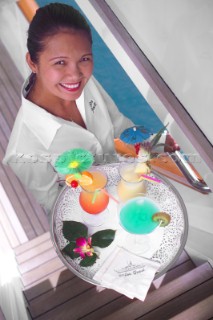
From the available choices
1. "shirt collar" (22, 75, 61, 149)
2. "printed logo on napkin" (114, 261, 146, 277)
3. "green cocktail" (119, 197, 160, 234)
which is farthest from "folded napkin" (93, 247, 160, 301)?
"shirt collar" (22, 75, 61, 149)

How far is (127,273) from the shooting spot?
5.14ft

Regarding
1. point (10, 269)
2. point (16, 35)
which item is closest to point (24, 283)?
point (10, 269)

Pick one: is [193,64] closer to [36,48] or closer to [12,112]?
[36,48]

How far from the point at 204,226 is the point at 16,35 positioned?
2226mm

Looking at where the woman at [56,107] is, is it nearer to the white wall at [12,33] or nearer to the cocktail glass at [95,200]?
the cocktail glass at [95,200]

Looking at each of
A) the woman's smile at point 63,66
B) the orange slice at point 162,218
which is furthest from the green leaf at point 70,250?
the woman's smile at point 63,66

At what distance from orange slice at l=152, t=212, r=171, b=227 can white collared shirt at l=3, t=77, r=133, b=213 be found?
0.58m

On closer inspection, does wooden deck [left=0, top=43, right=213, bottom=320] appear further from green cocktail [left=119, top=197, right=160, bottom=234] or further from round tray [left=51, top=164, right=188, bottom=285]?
green cocktail [left=119, top=197, right=160, bottom=234]

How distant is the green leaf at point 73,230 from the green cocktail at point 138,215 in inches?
7.3

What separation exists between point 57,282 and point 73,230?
0.61 meters

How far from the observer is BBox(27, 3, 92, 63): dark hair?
1463 mm

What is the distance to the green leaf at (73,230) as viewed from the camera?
5.45 feet

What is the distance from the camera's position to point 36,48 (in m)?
1.52

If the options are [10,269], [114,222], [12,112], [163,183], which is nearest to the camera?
[114,222]
